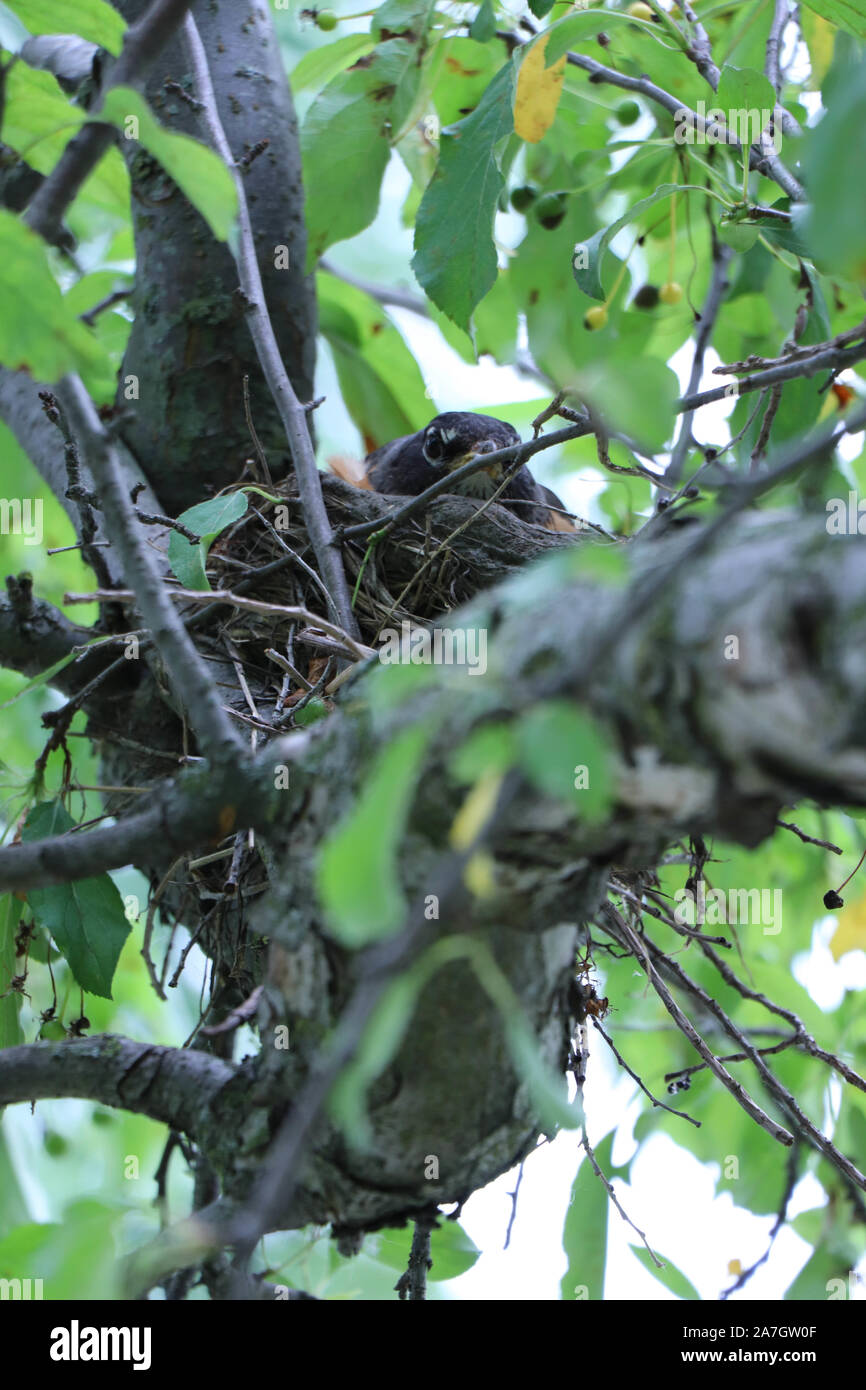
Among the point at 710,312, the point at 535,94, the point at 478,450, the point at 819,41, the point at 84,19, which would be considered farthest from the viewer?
the point at 478,450

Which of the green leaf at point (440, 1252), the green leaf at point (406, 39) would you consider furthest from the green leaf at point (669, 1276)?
the green leaf at point (406, 39)

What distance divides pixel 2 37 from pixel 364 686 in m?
2.59

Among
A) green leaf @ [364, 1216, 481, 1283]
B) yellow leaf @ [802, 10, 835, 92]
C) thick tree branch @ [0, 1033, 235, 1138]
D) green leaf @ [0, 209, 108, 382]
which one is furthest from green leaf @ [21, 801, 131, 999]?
yellow leaf @ [802, 10, 835, 92]

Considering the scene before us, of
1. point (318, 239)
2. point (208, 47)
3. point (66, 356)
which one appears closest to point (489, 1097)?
point (66, 356)

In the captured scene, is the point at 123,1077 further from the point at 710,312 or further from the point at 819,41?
the point at 819,41

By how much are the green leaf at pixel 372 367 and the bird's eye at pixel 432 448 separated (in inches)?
4.6

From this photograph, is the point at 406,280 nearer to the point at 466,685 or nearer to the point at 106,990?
the point at 106,990

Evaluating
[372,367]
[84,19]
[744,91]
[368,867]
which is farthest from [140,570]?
[372,367]

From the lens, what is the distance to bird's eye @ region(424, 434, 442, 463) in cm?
242

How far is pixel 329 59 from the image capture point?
1.96 metres

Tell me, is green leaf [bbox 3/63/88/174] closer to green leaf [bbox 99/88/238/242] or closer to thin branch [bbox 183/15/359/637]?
thin branch [bbox 183/15/359/637]

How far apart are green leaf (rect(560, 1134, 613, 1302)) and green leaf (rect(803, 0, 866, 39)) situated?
1.55 metres

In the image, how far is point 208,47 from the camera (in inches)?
82.6

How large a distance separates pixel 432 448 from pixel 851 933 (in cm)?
129
